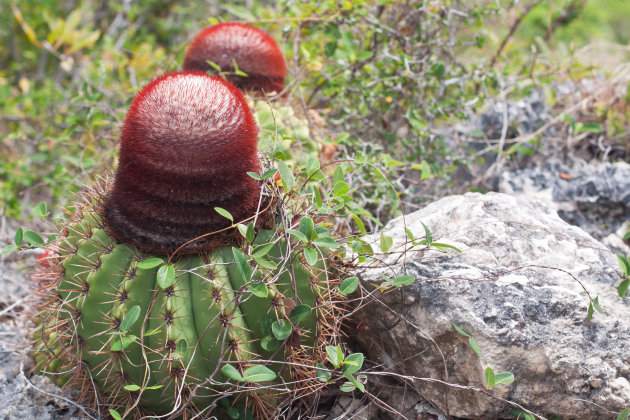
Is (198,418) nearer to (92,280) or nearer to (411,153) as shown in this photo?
(92,280)

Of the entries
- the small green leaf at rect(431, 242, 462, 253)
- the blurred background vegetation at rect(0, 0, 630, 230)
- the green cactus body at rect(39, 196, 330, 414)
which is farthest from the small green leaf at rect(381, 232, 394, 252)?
the blurred background vegetation at rect(0, 0, 630, 230)

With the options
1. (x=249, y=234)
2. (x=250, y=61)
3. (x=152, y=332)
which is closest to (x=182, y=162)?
(x=249, y=234)

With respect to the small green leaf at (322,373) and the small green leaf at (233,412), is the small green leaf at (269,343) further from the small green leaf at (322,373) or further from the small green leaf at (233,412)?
the small green leaf at (233,412)

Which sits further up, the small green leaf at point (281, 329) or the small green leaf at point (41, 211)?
the small green leaf at point (281, 329)

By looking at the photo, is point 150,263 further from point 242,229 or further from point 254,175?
point 254,175

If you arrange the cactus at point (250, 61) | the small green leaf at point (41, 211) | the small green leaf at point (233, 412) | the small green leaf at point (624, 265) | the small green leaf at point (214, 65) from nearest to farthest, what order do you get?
the small green leaf at point (233, 412) < the small green leaf at point (624, 265) < the small green leaf at point (41, 211) < the small green leaf at point (214, 65) < the cactus at point (250, 61)

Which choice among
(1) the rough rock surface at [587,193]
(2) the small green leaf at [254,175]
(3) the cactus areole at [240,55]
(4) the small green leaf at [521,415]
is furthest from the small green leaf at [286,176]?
(1) the rough rock surface at [587,193]
